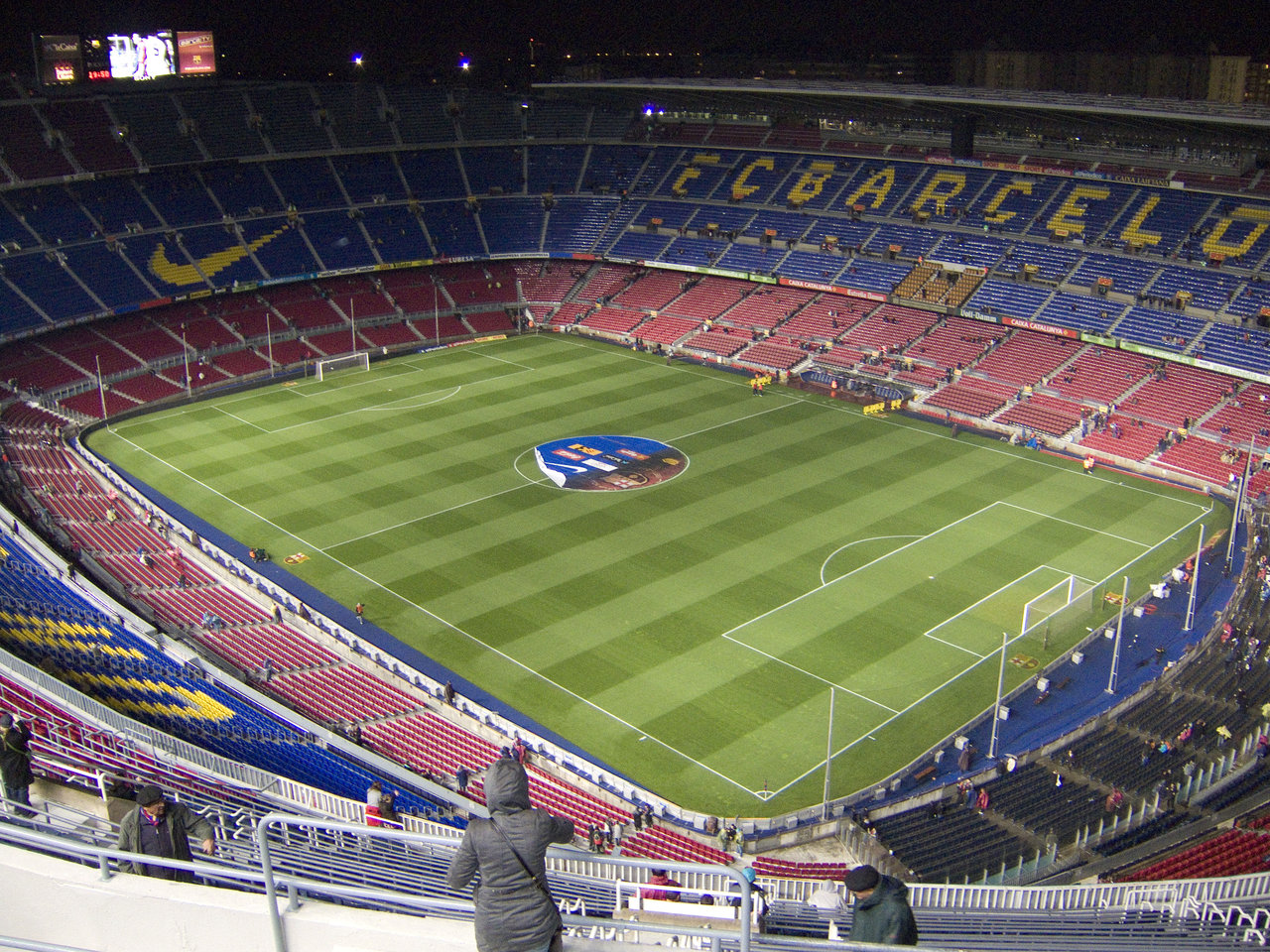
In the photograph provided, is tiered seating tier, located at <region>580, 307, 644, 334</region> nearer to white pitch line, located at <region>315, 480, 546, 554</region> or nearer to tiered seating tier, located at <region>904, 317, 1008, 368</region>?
tiered seating tier, located at <region>904, 317, 1008, 368</region>

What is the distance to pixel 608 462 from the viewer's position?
54.8 meters

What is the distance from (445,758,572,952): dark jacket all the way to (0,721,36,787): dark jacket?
948cm

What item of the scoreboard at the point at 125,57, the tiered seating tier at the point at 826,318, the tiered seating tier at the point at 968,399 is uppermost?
the scoreboard at the point at 125,57

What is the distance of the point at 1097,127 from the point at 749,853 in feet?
167

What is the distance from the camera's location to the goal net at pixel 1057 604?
38875 millimetres

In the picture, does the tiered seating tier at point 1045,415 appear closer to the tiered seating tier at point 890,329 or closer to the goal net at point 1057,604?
the tiered seating tier at point 890,329

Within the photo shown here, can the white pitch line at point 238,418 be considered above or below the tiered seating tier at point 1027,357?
below

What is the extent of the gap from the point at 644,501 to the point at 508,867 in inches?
1688

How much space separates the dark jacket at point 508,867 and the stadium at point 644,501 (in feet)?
1.14

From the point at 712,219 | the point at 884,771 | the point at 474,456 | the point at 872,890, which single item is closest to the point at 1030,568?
the point at 884,771

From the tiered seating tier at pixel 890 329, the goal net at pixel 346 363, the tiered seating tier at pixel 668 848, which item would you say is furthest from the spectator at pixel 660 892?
the goal net at pixel 346 363

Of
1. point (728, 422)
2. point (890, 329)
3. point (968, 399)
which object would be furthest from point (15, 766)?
point (890, 329)

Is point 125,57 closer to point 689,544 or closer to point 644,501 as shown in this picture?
point 644,501

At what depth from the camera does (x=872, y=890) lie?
29.6 feet
